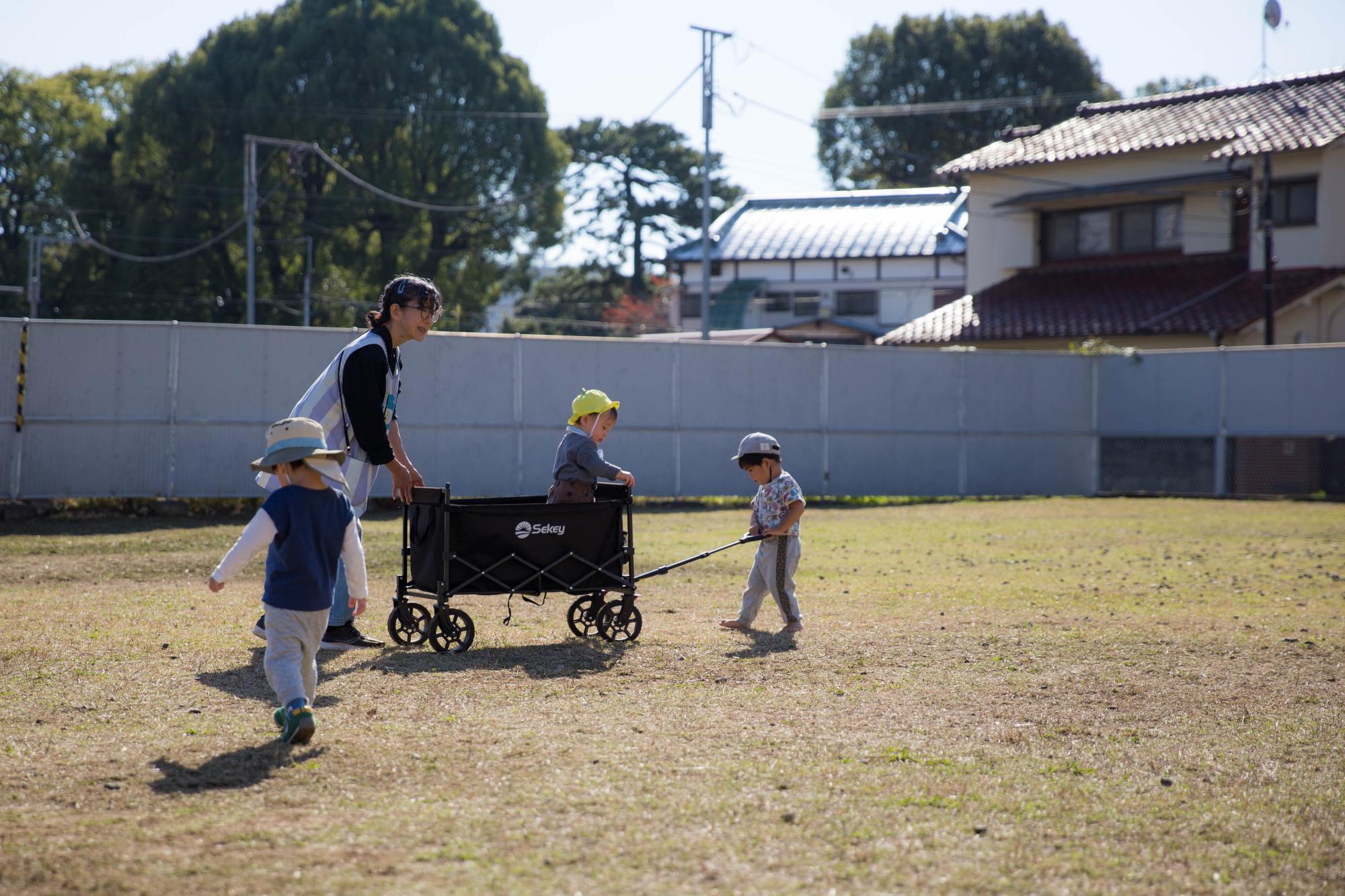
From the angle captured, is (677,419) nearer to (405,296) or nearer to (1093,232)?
(405,296)

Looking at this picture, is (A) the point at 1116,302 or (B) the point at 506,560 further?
(A) the point at 1116,302

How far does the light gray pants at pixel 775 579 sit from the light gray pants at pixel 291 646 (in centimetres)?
335

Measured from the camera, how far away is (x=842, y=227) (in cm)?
5122

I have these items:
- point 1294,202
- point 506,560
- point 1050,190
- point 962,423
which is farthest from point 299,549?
point 1050,190

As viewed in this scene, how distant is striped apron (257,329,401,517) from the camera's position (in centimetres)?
686

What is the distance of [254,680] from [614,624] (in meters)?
2.14

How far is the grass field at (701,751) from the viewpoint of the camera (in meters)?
3.54

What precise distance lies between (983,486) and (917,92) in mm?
40771

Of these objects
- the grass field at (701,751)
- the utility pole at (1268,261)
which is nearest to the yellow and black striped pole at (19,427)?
the grass field at (701,751)

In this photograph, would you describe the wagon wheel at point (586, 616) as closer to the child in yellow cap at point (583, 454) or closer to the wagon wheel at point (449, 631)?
the child in yellow cap at point (583, 454)

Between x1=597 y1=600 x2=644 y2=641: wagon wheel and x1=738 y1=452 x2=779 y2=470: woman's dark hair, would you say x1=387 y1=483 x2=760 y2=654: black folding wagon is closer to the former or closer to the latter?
x1=597 y1=600 x2=644 y2=641: wagon wheel

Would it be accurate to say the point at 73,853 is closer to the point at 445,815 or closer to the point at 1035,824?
the point at 445,815

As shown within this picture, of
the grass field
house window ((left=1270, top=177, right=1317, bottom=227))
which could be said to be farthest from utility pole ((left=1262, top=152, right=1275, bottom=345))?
the grass field

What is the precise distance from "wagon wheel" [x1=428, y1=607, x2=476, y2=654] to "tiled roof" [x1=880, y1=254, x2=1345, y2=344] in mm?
22165
